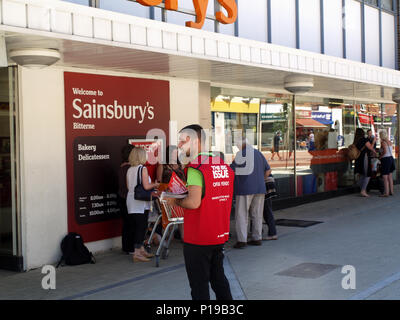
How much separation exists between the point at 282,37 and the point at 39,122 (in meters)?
6.60

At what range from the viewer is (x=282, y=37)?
12.6 metres

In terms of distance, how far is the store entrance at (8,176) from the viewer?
7.81 metres

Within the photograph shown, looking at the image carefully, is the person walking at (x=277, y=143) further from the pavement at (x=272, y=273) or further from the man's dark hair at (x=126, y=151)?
the man's dark hair at (x=126, y=151)

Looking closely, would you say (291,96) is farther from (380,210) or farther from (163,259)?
(163,259)

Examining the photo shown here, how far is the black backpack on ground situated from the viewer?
8.06 m

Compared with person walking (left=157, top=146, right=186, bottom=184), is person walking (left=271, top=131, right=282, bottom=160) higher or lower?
higher

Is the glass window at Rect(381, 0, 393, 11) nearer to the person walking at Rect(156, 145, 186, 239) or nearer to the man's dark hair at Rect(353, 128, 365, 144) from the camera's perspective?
the man's dark hair at Rect(353, 128, 365, 144)

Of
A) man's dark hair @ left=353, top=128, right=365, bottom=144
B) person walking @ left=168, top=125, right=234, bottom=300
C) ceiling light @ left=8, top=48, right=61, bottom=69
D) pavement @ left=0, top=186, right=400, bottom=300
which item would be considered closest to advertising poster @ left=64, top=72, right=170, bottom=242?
pavement @ left=0, top=186, right=400, bottom=300

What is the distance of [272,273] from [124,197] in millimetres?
2658

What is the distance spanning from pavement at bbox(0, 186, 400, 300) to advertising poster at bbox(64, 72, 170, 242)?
0.68 m

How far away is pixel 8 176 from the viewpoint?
7.98m

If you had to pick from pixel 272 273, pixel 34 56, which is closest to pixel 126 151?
pixel 34 56

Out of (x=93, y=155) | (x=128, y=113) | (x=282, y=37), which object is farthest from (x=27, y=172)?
(x=282, y=37)
